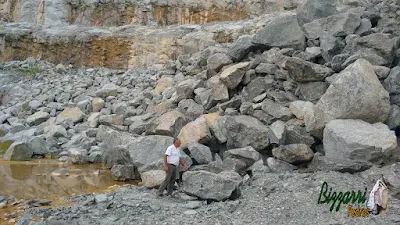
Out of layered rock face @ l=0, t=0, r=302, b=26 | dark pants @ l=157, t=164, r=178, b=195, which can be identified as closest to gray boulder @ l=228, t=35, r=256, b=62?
dark pants @ l=157, t=164, r=178, b=195

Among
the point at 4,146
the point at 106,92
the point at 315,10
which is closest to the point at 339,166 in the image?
the point at 315,10

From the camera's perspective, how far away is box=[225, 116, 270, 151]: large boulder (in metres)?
10.2

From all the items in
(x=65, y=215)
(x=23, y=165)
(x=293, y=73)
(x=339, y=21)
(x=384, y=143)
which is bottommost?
(x=23, y=165)

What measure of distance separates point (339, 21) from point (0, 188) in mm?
10429

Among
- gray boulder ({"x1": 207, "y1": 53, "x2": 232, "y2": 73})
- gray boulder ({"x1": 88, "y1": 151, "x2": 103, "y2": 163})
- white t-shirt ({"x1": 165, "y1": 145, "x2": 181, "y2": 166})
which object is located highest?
gray boulder ({"x1": 207, "y1": 53, "x2": 232, "y2": 73})

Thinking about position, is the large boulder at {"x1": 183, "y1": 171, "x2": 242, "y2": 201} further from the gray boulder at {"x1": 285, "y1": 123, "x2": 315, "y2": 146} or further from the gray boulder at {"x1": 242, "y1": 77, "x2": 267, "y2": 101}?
the gray boulder at {"x1": 242, "y1": 77, "x2": 267, "y2": 101}

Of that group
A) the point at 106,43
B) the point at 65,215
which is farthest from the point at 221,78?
the point at 106,43

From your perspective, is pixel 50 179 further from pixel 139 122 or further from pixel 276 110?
pixel 276 110

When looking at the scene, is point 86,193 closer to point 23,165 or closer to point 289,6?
point 23,165

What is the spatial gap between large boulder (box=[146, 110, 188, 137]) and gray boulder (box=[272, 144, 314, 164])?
3.44 m

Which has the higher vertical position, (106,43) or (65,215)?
(106,43)

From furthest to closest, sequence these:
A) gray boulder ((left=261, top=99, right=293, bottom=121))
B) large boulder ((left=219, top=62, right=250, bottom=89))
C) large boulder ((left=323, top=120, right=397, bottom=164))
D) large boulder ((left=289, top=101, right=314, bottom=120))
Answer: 1. large boulder ((left=219, top=62, right=250, bottom=89))
2. gray boulder ((left=261, top=99, right=293, bottom=121))
3. large boulder ((left=289, top=101, right=314, bottom=120))
4. large boulder ((left=323, top=120, right=397, bottom=164))

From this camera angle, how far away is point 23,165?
13.1m

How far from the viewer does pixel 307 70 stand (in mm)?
10898
